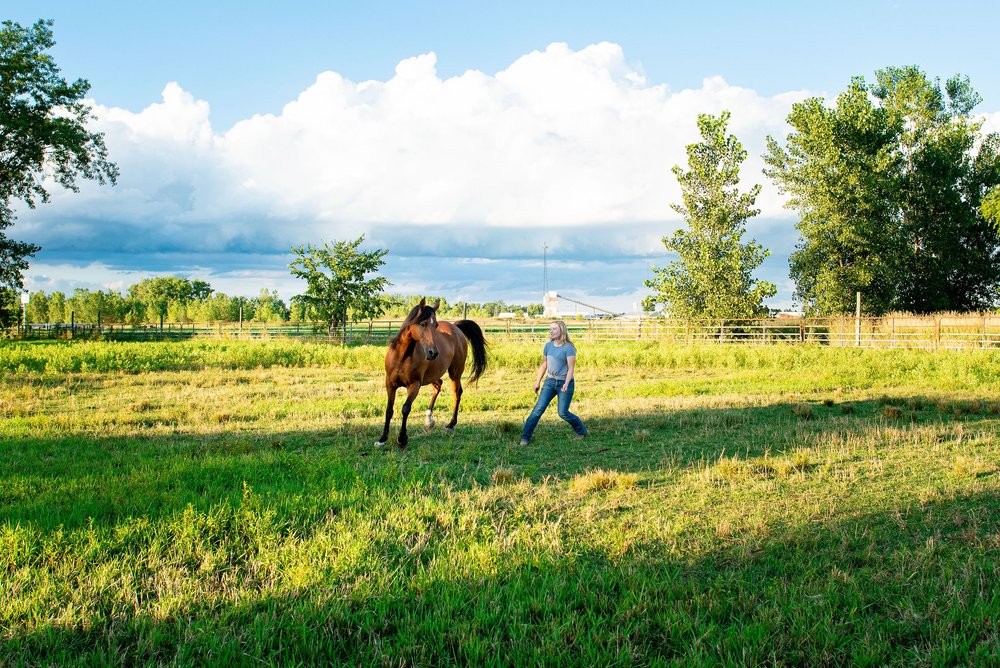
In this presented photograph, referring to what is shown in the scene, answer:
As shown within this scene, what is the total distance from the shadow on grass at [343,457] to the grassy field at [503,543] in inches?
2.2

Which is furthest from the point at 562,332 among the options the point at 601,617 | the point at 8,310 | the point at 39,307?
the point at 39,307

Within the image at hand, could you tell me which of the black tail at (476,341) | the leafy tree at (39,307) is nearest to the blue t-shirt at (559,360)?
the black tail at (476,341)

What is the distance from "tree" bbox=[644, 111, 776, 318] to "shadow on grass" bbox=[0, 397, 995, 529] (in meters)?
25.2

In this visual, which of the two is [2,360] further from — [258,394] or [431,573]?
[431,573]

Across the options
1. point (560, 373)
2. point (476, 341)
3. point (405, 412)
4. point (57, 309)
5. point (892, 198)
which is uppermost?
point (892, 198)

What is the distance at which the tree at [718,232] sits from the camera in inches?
1469

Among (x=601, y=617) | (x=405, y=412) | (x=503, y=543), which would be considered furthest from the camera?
(x=405, y=412)

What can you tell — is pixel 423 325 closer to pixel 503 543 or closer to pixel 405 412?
pixel 405 412

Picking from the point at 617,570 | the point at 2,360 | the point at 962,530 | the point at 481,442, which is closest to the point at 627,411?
the point at 481,442

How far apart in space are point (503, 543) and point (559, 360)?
5.27 m

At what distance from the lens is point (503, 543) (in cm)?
520

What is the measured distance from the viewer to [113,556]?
497cm

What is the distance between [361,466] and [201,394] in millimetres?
→ 9884

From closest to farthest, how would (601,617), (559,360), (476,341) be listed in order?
(601,617)
(559,360)
(476,341)
